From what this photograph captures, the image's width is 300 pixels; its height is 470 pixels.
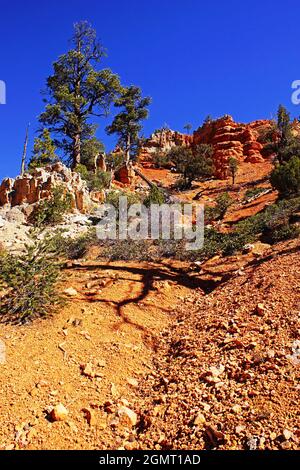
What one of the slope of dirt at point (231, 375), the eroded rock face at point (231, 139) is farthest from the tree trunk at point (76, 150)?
the eroded rock face at point (231, 139)

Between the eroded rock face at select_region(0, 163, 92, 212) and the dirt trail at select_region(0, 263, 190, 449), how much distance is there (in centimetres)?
640

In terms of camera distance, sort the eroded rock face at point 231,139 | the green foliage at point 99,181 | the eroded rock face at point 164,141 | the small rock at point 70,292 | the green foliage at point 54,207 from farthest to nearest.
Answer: the eroded rock face at point 164,141 → the eroded rock face at point 231,139 → the green foliage at point 99,181 → the green foliage at point 54,207 → the small rock at point 70,292

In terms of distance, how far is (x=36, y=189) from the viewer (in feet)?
35.8

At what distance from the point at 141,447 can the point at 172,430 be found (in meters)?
0.26

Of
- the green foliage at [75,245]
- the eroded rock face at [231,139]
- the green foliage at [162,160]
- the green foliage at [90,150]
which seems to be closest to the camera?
the green foliage at [75,245]

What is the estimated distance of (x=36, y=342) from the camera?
11.5 feet

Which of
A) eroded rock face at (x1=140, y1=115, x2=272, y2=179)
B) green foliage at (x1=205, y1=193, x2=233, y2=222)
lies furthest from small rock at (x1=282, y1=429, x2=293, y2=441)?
eroded rock face at (x1=140, y1=115, x2=272, y2=179)

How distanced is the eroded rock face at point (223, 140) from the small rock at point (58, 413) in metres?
30.1

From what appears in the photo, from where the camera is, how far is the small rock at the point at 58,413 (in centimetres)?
254

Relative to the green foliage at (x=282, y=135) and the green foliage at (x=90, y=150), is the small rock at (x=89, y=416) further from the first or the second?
the green foliage at (x=282, y=135)

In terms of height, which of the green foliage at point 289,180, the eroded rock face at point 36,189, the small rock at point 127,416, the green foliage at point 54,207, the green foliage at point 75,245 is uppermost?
the green foliage at point 289,180

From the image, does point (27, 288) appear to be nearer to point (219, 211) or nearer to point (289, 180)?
point (219, 211)

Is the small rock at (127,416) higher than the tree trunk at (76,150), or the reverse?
the tree trunk at (76,150)

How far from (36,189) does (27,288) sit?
7385mm
